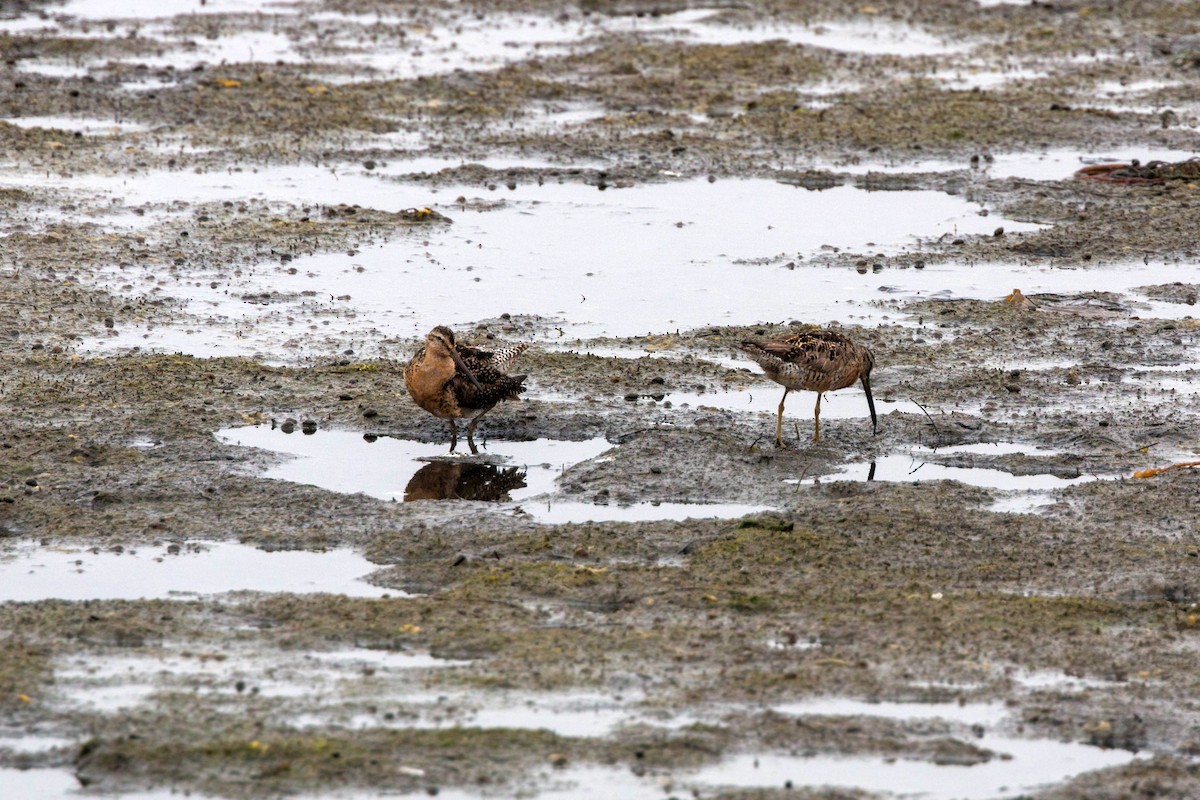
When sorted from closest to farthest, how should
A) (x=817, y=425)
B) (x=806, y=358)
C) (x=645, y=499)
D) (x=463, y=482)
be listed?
(x=645, y=499), (x=463, y=482), (x=806, y=358), (x=817, y=425)

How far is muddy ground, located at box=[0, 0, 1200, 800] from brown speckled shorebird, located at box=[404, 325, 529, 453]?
0.93ft

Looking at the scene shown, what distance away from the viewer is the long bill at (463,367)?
9.42 m

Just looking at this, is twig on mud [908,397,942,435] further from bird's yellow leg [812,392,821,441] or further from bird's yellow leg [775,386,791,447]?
bird's yellow leg [775,386,791,447]

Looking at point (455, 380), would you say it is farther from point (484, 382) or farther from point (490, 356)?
point (490, 356)

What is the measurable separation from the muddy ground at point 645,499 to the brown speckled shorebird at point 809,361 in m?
0.27

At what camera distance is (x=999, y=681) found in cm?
662

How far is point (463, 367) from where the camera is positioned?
9430mm

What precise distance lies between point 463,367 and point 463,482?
0.67 meters

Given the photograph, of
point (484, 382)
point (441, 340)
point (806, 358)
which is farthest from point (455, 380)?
point (806, 358)

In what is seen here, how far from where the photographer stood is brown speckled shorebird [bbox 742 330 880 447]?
31.6 ft

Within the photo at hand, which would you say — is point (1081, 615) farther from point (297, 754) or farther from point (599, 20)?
point (599, 20)

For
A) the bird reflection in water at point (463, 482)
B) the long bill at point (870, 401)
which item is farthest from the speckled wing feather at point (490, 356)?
the long bill at point (870, 401)

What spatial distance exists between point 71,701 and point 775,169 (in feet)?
34.5

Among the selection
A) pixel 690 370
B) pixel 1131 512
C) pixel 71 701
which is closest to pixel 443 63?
pixel 690 370
